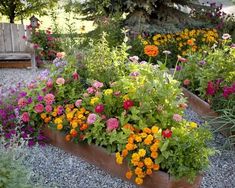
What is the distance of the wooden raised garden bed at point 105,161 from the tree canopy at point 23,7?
15.1 feet

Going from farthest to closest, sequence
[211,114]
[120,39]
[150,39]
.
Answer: [150,39] → [120,39] → [211,114]

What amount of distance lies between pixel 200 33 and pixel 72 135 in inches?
151

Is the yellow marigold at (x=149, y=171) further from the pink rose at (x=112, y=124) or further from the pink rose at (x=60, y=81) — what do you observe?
the pink rose at (x=60, y=81)

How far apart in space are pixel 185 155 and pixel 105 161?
0.75 m

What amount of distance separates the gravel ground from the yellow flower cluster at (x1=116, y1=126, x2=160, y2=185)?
0.25 meters

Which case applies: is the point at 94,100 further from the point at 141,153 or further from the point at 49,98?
the point at 141,153

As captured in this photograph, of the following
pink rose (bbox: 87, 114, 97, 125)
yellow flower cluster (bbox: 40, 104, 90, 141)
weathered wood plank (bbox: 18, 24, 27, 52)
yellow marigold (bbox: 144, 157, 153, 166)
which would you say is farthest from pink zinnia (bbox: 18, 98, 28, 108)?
weathered wood plank (bbox: 18, 24, 27, 52)

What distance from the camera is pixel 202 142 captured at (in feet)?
8.65

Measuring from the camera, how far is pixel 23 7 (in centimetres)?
743

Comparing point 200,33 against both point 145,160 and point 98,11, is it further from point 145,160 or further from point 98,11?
point 145,160

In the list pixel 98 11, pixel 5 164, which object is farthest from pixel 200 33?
pixel 5 164

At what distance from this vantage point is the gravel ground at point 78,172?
2.85 metres

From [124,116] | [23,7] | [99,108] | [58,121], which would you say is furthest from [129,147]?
[23,7]

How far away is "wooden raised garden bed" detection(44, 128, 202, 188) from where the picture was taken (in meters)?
2.63
